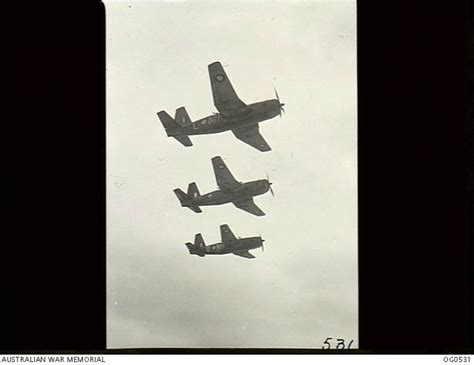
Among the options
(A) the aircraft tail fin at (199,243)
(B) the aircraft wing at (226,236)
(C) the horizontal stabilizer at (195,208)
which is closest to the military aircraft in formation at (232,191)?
(B) the aircraft wing at (226,236)

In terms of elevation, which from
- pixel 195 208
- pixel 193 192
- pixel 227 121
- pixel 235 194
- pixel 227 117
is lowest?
pixel 195 208

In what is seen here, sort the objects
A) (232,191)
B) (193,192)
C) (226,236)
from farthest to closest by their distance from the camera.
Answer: (232,191) < (193,192) < (226,236)

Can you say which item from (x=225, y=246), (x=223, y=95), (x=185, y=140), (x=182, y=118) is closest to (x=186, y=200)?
(x=225, y=246)

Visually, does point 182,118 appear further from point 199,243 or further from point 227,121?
point 199,243

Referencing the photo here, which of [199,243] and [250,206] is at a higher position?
[250,206]
